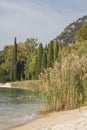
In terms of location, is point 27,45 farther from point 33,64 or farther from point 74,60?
point 74,60

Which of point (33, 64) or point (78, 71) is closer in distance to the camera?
point (78, 71)

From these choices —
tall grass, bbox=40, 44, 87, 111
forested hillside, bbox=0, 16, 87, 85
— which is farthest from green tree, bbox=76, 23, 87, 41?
forested hillside, bbox=0, 16, 87, 85

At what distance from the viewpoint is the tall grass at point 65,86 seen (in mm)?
18625

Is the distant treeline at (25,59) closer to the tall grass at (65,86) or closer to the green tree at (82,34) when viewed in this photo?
the green tree at (82,34)

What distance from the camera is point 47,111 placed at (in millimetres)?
18750

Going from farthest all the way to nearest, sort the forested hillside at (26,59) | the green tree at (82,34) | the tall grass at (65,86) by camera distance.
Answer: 1. the forested hillside at (26,59)
2. the green tree at (82,34)
3. the tall grass at (65,86)

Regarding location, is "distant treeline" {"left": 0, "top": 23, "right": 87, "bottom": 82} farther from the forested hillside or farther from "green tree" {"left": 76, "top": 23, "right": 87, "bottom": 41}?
"green tree" {"left": 76, "top": 23, "right": 87, "bottom": 41}

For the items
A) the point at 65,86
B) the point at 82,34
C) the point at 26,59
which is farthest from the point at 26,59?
the point at 65,86

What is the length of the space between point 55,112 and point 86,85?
185cm

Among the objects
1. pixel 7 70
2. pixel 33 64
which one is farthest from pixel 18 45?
pixel 33 64

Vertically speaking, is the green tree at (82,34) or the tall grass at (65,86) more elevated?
the green tree at (82,34)

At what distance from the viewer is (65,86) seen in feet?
61.4

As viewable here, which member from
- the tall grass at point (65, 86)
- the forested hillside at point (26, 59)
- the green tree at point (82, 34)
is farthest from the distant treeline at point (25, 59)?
the tall grass at point (65, 86)

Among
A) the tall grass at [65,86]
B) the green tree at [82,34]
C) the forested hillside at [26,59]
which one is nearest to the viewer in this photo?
the tall grass at [65,86]
